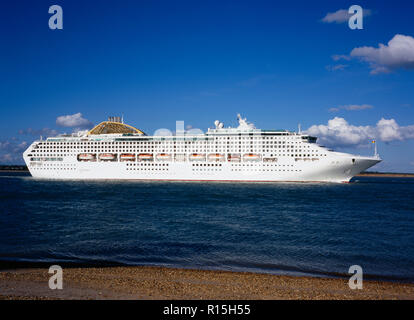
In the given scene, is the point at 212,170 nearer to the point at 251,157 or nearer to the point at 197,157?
the point at 197,157

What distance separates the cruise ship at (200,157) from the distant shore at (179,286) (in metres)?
49.4

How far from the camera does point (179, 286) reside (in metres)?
9.17

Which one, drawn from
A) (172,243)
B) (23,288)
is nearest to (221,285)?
(23,288)

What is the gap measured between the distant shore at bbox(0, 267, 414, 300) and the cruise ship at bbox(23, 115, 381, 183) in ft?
162

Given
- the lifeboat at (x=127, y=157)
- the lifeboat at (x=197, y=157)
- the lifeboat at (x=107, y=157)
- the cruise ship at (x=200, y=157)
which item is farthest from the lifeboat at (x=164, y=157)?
the lifeboat at (x=107, y=157)

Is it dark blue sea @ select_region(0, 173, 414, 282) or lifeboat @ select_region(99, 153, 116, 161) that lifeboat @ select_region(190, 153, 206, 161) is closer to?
lifeboat @ select_region(99, 153, 116, 161)

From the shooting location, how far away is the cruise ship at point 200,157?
57906 mm

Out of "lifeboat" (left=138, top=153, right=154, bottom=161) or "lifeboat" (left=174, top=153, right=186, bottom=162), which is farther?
"lifeboat" (left=138, top=153, right=154, bottom=161)

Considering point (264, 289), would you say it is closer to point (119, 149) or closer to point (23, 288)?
point (23, 288)

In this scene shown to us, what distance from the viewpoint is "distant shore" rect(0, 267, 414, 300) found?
836 centimetres

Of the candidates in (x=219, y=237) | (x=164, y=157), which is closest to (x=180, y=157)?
(x=164, y=157)

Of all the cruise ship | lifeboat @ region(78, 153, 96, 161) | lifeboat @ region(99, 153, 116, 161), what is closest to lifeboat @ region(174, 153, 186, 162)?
the cruise ship
